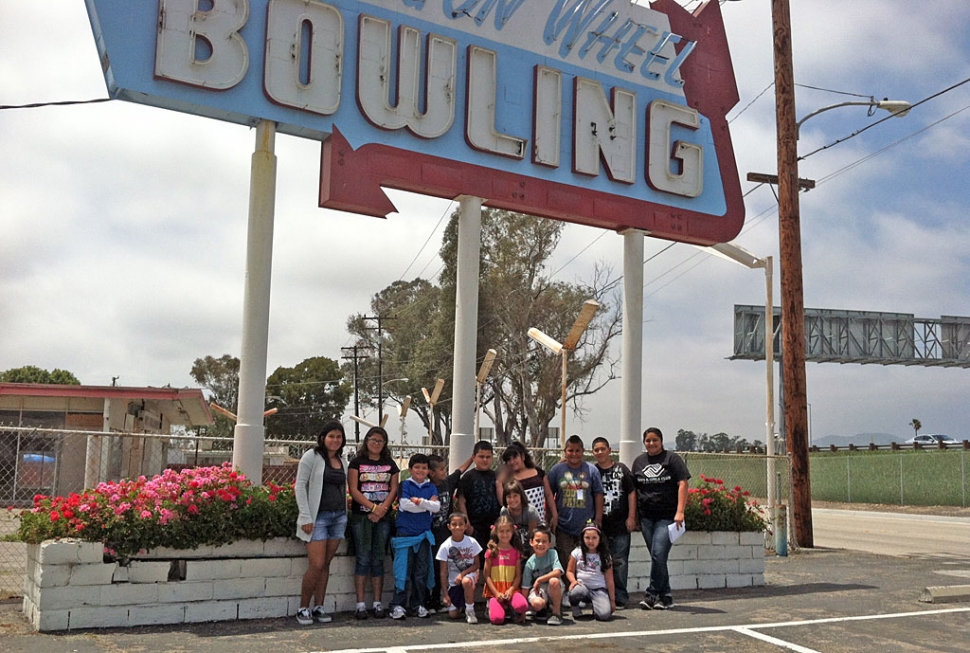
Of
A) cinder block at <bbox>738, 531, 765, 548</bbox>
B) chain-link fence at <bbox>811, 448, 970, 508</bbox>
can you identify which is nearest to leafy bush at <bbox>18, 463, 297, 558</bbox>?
cinder block at <bbox>738, 531, 765, 548</bbox>

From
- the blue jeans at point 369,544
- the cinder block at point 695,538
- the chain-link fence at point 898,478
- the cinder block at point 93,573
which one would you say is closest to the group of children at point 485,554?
the blue jeans at point 369,544

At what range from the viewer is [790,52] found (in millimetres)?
15805

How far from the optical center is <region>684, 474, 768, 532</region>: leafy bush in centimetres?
975

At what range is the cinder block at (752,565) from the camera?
9.96 m

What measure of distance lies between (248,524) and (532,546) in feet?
8.09

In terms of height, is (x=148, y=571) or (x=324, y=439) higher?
(x=324, y=439)

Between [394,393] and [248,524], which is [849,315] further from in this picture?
[248,524]

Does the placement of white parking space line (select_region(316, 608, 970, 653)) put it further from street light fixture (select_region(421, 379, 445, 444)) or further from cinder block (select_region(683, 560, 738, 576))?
street light fixture (select_region(421, 379, 445, 444))

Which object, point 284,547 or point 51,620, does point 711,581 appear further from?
point 51,620

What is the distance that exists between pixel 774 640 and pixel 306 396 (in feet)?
205

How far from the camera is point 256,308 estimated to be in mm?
8461

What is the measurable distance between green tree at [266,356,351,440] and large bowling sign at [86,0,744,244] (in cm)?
5457

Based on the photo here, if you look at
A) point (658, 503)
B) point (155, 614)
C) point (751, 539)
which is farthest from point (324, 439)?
point (751, 539)

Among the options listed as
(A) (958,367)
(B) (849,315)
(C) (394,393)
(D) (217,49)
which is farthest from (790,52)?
(A) (958,367)
